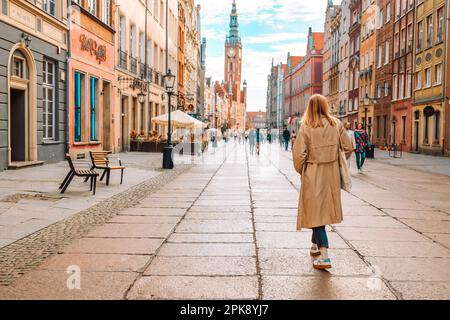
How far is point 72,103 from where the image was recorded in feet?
70.9

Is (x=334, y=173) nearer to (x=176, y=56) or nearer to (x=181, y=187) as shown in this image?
(x=181, y=187)

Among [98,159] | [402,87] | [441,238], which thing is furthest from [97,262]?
[402,87]

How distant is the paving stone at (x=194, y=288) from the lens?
14.7ft

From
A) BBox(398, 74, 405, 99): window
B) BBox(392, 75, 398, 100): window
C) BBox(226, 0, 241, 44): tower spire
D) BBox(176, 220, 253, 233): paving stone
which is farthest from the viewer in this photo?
BBox(226, 0, 241, 44): tower spire

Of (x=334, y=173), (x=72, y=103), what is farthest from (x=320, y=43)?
(x=334, y=173)

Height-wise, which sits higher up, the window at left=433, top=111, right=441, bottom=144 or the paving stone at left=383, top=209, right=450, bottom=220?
the window at left=433, top=111, right=441, bottom=144

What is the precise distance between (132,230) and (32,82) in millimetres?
11597

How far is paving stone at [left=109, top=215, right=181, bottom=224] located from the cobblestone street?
0.02 m

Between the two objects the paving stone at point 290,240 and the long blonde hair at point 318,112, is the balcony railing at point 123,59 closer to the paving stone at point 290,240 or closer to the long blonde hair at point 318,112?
the paving stone at point 290,240

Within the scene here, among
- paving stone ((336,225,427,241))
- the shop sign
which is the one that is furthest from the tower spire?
paving stone ((336,225,427,241))

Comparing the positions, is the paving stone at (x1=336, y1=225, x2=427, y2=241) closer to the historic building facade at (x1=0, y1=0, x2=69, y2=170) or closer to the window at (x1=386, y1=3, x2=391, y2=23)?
the historic building facade at (x1=0, y1=0, x2=69, y2=170)

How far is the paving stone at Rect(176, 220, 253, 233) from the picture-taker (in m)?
7.48

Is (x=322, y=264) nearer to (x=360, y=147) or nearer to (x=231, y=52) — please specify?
(x=360, y=147)

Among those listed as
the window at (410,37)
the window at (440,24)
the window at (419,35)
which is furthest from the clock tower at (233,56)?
the window at (440,24)
